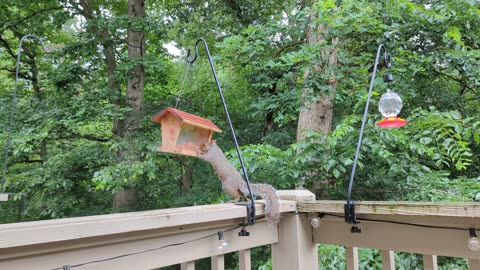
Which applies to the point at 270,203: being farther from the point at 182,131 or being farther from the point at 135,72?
the point at 135,72

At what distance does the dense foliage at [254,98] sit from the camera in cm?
262

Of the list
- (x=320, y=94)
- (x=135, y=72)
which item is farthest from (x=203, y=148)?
(x=135, y=72)

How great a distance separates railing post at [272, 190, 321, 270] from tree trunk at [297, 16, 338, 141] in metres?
1.67

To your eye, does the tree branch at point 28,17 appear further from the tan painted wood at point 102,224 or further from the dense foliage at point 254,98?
the tan painted wood at point 102,224

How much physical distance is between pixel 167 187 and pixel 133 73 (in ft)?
4.89

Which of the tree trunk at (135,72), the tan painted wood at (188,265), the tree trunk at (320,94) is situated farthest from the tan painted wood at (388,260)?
the tree trunk at (135,72)

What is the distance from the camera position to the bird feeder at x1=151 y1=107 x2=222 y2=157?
98 centimetres

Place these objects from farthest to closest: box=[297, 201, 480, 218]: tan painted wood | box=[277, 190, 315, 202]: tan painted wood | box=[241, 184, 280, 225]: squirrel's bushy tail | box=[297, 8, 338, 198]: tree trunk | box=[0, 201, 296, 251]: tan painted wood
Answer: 1. box=[297, 8, 338, 198]: tree trunk
2. box=[277, 190, 315, 202]: tan painted wood
3. box=[241, 184, 280, 225]: squirrel's bushy tail
4. box=[297, 201, 480, 218]: tan painted wood
5. box=[0, 201, 296, 251]: tan painted wood

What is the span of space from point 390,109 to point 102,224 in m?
1.35

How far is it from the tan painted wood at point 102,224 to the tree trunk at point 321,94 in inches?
76.8

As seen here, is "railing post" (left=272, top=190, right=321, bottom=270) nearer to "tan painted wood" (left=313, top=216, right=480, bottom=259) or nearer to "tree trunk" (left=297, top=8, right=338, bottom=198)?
"tan painted wood" (left=313, top=216, right=480, bottom=259)

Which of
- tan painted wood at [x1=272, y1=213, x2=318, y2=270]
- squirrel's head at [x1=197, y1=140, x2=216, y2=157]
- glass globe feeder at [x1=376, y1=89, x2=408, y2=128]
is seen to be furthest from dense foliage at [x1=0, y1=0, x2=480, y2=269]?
squirrel's head at [x1=197, y1=140, x2=216, y2=157]

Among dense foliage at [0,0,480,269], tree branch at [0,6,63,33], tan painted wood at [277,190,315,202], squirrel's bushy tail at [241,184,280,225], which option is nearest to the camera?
squirrel's bushy tail at [241,184,280,225]

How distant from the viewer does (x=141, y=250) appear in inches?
31.7
